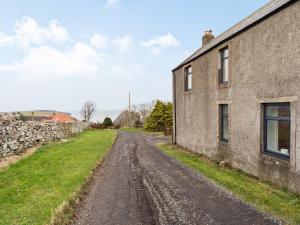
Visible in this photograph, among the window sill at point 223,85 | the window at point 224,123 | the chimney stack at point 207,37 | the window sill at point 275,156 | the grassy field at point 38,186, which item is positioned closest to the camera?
the grassy field at point 38,186

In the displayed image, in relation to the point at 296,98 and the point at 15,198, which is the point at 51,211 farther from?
the point at 296,98

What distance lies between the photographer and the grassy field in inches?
260

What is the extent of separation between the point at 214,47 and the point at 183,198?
9333 mm

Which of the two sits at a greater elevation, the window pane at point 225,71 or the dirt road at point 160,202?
the window pane at point 225,71

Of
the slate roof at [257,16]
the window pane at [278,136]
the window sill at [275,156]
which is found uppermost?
the slate roof at [257,16]

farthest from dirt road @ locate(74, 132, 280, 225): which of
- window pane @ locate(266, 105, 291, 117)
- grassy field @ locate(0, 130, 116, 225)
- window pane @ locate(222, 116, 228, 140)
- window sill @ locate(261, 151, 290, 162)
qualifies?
window pane @ locate(222, 116, 228, 140)

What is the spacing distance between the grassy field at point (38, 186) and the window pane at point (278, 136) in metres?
6.95

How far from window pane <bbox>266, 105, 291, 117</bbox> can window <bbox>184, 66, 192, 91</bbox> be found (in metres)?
9.88

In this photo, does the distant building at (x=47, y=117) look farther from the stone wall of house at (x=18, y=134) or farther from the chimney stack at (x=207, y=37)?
the chimney stack at (x=207, y=37)

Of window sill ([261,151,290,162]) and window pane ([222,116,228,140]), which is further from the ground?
window pane ([222,116,228,140])

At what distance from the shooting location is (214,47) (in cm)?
1501

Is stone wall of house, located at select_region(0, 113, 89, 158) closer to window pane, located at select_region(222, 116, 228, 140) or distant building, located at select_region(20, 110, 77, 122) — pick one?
distant building, located at select_region(20, 110, 77, 122)

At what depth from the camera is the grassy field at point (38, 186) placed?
21.7ft

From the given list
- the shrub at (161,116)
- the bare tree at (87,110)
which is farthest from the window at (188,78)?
the bare tree at (87,110)
